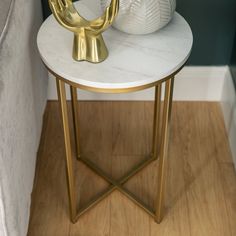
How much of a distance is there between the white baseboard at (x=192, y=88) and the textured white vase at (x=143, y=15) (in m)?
0.59

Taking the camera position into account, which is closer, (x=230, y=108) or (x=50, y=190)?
(x=50, y=190)

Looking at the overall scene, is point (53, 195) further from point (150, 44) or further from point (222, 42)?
point (222, 42)

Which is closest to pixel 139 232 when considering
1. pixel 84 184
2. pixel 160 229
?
pixel 160 229

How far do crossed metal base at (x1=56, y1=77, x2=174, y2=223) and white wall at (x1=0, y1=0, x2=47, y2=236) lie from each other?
100mm

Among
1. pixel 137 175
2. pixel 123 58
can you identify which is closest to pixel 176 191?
pixel 137 175

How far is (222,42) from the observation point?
5.38 feet

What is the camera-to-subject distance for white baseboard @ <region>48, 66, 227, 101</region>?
170 centimetres

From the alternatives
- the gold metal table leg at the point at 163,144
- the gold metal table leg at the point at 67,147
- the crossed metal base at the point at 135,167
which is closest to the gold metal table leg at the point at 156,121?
the crossed metal base at the point at 135,167

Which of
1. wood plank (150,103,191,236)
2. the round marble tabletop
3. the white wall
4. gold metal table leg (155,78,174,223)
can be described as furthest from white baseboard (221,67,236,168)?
the white wall

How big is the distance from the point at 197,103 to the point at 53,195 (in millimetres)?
651

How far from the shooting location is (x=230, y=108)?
1629mm

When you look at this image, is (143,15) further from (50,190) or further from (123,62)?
(50,190)

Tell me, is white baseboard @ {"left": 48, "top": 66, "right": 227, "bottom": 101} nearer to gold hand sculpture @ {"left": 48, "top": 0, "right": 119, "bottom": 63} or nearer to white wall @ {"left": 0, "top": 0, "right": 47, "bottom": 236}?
white wall @ {"left": 0, "top": 0, "right": 47, "bottom": 236}

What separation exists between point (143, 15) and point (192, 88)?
697 mm
